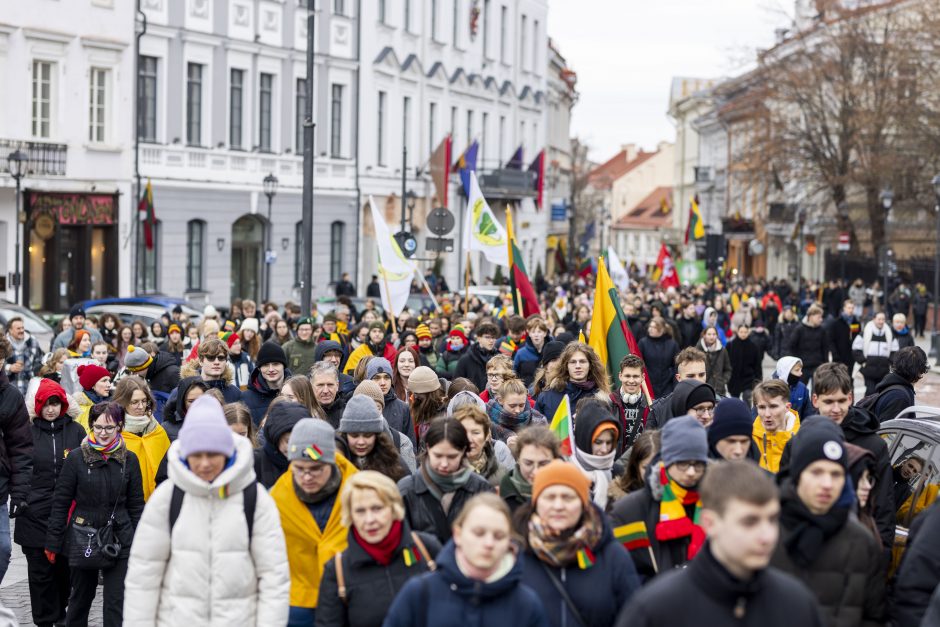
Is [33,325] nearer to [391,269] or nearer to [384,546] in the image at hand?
[391,269]

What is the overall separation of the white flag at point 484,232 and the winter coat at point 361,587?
16774 millimetres

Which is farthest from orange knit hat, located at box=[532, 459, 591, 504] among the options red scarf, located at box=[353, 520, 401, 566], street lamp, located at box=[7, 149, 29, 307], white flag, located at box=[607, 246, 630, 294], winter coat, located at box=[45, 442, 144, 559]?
street lamp, located at box=[7, 149, 29, 307]

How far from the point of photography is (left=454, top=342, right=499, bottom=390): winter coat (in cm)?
1474

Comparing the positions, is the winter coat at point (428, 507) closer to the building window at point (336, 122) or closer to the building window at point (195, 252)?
the building window at point (195, 252)

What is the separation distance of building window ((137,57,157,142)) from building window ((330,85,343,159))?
8.42 m

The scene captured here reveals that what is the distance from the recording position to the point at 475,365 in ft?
48.6

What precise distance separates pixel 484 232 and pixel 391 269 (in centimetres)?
322

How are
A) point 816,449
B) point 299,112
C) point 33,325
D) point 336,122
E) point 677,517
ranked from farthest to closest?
point 336,122, point 299,112, point 33,325, point 677,517, point 816,449

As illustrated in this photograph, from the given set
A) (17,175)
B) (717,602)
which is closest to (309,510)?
(717,602)

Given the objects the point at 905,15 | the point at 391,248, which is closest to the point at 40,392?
the point at 391,248

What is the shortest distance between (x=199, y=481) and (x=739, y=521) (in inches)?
93.2

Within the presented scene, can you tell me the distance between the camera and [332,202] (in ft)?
154

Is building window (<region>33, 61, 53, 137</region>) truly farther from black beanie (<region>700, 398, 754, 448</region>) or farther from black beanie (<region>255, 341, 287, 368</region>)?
black beanie (<region>700, 398, 754, 448</region>)

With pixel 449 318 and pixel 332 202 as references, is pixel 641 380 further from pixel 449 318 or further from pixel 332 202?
pixel 332 202
